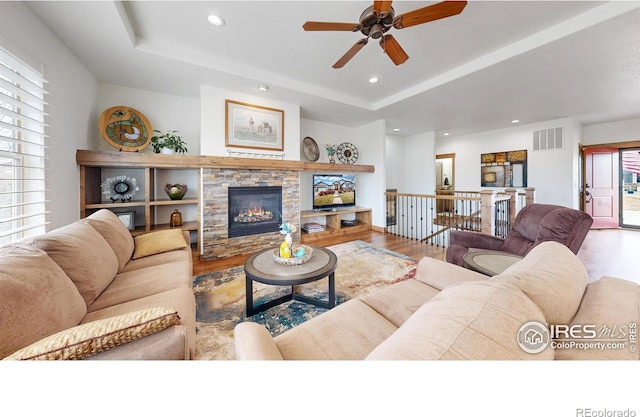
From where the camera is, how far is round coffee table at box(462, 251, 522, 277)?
1.49 metres

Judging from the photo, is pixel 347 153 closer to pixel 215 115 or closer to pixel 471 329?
pixel 215 115

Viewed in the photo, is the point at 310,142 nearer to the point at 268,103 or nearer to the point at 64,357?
the point at 268,103

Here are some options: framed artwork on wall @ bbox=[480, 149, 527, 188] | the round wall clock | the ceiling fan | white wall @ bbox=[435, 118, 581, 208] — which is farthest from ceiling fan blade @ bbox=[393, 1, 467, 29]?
framed artwork on wall @ bbox=[480, 149, 527, 188]

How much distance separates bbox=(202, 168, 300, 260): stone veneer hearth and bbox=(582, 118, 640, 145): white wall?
23.9ft

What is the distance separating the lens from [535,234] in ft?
6.59

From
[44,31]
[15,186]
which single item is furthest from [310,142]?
[15,186]

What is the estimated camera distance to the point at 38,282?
875 millimetres

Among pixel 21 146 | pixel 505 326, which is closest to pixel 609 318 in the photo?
pixel 505 326

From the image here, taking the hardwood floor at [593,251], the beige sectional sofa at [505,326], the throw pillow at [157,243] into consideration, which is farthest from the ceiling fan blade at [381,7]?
the hardwood floor at [593,251]

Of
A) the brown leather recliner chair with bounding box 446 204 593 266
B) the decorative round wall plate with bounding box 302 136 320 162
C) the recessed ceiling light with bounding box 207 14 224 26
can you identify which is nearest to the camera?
the brown leather recliner chair with bounding box 446 204 593 266

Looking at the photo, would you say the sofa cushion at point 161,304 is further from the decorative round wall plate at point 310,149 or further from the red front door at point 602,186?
the red front door at point 602,186

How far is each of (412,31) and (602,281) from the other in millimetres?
2457

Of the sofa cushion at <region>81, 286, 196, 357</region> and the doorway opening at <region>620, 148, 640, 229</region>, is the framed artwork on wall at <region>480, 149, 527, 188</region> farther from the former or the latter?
the sofa cushion at <region>81, 286, 196, 357</region>

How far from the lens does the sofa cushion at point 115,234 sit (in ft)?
5.68
